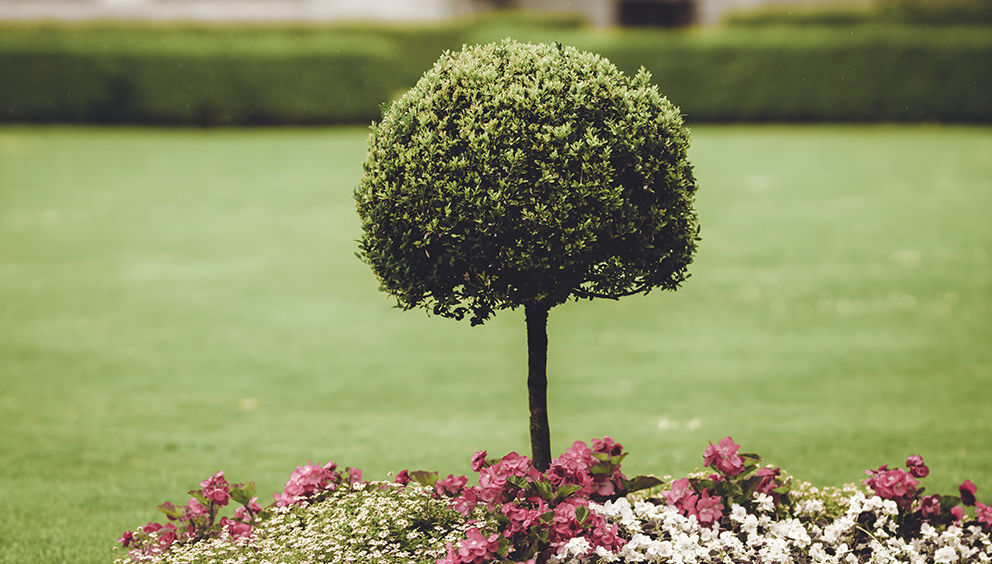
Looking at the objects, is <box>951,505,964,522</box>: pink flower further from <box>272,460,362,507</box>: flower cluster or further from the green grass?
<box>272,460,362,507</box>: flower cluster

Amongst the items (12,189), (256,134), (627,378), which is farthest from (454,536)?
(256,134)

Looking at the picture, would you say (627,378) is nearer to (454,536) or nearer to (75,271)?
(454,536)

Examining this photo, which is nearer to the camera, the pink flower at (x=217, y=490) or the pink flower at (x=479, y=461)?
the pink flower at (x=479, y=461)

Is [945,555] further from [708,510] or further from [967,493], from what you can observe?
[708,510]

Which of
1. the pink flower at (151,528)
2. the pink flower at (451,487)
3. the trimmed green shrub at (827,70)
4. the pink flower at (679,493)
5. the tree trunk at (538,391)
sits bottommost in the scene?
the pink flower at (151,528)

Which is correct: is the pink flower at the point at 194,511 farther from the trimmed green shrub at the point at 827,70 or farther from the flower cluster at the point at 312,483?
the trimmed green shrub at the point at 827,70

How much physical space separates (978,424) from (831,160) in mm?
12183

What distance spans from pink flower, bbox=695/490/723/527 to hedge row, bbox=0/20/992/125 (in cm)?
1914

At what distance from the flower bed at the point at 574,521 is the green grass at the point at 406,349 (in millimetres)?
1228

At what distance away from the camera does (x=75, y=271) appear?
11.9m

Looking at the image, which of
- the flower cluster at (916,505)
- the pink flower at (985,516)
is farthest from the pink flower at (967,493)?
the pink flower at (985,516)

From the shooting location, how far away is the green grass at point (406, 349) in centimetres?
634

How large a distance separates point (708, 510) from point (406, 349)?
5511 millimetres

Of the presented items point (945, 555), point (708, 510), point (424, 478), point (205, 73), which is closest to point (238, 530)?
point (424, 478)
